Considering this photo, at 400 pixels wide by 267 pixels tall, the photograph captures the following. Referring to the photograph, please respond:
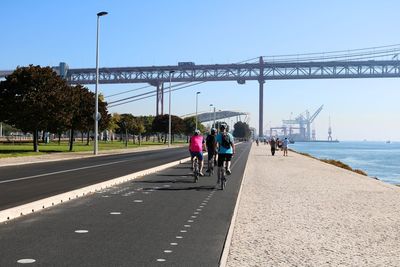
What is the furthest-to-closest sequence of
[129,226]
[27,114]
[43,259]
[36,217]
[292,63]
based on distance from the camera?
[292,63], [27,114], [36,217], [129,226], [43,259]

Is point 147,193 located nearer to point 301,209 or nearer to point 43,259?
point 301,209

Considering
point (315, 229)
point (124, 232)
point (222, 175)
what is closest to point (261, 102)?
point (222, 175)

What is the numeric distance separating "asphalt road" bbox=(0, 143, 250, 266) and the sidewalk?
43cm

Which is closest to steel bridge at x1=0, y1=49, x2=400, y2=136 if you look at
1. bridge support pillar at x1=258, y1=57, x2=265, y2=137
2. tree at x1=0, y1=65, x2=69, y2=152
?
bridge support pillar at x1=258, y1=57, x2=265, y2=137

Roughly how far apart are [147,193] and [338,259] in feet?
24.1

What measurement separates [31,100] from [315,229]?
30.0 meters

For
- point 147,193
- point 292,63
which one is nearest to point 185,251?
point 147,193

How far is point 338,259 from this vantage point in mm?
6012

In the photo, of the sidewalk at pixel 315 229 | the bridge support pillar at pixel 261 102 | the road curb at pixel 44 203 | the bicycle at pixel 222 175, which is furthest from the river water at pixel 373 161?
the road curb at pixel 44 203

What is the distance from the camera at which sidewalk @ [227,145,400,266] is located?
239 inches

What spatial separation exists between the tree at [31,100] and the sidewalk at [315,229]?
24.6 meters

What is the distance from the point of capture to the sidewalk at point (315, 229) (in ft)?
19.9

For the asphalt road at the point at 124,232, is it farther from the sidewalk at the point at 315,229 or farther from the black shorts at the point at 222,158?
the black shorts at the point at 222,158

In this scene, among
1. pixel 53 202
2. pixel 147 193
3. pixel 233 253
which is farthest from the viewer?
pixel 147 193
